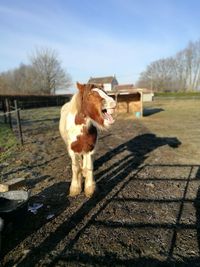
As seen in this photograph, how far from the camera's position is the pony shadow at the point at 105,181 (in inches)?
108

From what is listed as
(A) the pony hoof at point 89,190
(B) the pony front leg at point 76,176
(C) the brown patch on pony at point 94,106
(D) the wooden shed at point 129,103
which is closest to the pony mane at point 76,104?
(C) the brown patch on pony at point 94,106

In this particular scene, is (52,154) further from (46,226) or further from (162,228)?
(162,228)

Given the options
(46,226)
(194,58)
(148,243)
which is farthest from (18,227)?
(194,58)

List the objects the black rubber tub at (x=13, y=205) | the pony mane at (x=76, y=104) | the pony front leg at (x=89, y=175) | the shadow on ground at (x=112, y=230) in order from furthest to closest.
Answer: the pony front leg at (x=89, y=175) → the pony mane at (x=76, y=104) → the black rubber tub at (x=13, y=205) → the shadow on ground at (x=112, y=230)

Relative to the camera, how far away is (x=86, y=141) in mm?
3891

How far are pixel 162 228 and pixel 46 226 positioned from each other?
1.65 meters

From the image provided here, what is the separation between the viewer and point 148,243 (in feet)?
9.27

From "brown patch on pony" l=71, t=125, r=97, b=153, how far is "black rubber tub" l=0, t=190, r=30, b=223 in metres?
1.12

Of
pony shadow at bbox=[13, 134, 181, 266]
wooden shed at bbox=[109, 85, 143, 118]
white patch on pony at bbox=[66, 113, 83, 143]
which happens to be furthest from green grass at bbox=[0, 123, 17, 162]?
wooden shed at bbox=[109, 85, 143, 118]

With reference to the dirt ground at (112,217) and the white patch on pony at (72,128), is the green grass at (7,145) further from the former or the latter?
the white patch on pony at (72,128)

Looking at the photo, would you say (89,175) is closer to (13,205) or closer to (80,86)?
(13,205)

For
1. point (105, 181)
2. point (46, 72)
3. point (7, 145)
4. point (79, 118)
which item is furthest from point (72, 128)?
point (46, 72)

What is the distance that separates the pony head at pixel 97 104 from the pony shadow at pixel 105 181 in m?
1.42

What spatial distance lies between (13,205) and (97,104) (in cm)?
190
